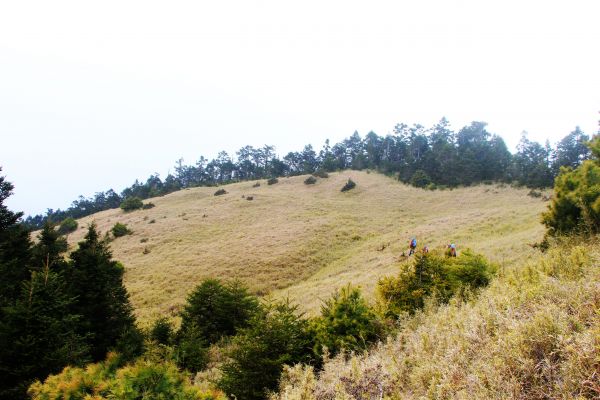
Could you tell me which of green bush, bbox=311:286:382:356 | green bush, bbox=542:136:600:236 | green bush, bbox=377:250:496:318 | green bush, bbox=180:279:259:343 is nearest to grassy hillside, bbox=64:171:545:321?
green bush, bbox=542:136:600:236

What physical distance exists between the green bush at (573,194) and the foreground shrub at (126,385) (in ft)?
48.1

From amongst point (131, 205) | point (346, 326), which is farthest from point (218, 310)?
point (131, 205)

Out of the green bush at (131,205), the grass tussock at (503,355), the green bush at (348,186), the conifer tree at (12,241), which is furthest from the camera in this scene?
the green bush at (348,186)

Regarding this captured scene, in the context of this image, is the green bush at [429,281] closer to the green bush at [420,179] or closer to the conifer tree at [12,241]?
the conifer tree at [12,241]

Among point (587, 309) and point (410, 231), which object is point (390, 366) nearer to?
point (587, 309)

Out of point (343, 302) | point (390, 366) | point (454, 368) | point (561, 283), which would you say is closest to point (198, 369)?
point (343, 302)

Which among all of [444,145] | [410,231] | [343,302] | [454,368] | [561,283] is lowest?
[410,231]

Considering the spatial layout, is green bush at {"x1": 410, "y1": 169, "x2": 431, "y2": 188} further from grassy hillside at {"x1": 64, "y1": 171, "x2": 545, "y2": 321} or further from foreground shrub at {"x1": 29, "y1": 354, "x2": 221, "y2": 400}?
foreground shrub at {"x1": 29, "y1": 354, "x2": 221, "y2": 400}

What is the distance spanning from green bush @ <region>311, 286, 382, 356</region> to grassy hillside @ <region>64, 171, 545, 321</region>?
7.59m

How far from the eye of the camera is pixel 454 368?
405 cm

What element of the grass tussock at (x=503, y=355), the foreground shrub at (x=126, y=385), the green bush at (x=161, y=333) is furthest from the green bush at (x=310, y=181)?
the grass tussock at (x=503, y=355)

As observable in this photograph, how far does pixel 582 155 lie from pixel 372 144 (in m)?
45.7

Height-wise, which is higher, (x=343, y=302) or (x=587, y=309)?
(x=587, y=309)

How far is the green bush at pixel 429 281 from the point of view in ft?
29.6
